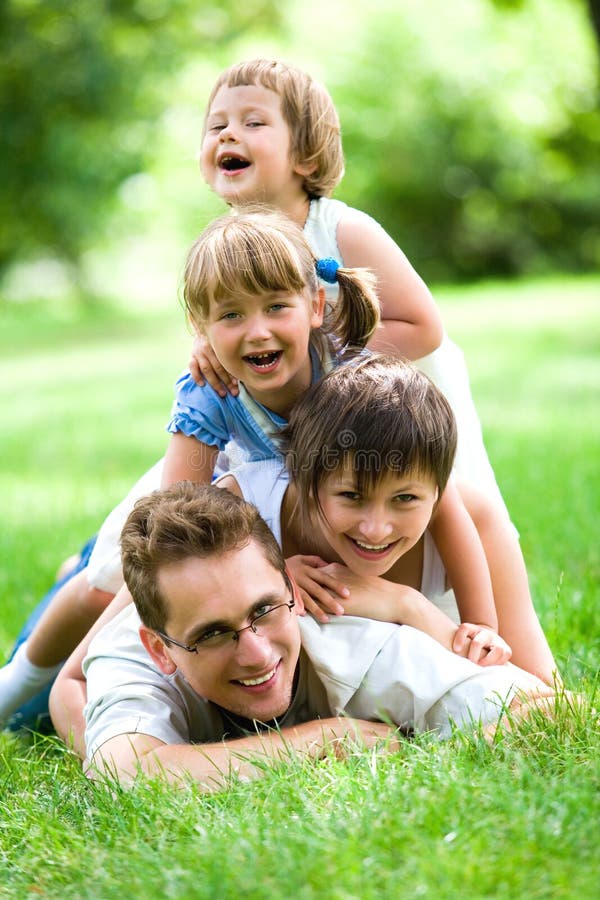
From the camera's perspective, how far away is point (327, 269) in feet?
11.3

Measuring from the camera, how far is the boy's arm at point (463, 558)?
3264 mm

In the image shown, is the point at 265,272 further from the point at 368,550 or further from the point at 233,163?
the point at 368,550

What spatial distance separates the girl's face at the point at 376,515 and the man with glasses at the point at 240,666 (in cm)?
17

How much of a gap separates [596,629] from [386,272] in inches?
58.2

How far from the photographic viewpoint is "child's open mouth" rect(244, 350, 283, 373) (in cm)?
328

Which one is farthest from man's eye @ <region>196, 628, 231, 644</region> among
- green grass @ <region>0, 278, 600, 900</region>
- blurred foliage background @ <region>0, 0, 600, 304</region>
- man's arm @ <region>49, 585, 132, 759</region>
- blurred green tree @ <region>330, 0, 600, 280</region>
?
blurred green tree @ <region>330, 0, 600, 280</region>

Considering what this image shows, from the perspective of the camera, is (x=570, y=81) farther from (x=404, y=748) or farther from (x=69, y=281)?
(x=404, y=748)

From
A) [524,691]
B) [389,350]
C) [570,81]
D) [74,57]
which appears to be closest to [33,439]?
[389,350]

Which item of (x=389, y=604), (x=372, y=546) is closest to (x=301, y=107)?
(x=372, y=546)

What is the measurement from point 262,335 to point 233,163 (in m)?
0.81

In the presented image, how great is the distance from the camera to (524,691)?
2.97 m

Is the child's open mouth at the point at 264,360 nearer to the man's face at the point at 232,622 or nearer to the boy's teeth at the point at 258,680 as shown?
A: the man's face at the point at 232,622

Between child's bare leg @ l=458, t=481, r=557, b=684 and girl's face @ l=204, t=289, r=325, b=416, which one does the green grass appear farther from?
girl's face @ l=204, t=289, r=325, b=416

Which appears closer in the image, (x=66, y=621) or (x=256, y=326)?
(x=256, y=326)
